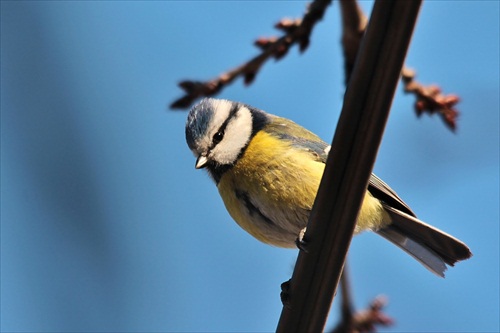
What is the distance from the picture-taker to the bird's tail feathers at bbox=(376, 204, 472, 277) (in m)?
2.27

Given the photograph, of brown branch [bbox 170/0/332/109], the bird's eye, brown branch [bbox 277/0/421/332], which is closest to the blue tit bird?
the bird's eye

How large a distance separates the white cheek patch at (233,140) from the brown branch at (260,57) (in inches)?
13.5

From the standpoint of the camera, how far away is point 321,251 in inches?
49.8

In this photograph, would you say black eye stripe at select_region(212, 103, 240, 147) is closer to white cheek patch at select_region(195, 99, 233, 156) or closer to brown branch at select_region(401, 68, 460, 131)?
white cheek patch at select_region(195, 99, 233, 156)

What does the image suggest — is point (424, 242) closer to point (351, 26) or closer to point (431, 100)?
point (431, 100)

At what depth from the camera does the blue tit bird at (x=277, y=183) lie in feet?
7.13

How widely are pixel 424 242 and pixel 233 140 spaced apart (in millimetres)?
764

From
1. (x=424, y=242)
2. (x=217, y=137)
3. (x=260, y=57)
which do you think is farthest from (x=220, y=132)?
(x=424, y=242)

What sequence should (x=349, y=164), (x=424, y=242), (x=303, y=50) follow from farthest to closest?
(x=424, y=242)
(x=303, y=50)
(x=349, y=164)

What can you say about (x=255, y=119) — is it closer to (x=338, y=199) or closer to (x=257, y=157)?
(x=257, y=157)

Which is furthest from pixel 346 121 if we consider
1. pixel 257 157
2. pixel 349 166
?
pixel 257 157

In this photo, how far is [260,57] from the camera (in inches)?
80.3

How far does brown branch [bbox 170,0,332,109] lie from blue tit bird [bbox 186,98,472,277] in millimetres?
318

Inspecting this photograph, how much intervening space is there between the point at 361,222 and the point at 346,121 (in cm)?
121
